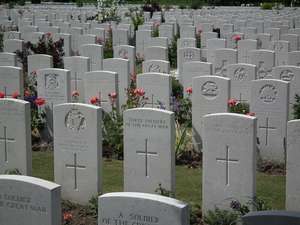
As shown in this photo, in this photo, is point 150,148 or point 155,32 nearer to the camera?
point 150,148

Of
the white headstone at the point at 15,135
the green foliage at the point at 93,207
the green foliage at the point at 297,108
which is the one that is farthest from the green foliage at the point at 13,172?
the green foliage at the point at 297,108

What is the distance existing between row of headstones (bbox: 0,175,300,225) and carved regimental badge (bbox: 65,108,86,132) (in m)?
2.02

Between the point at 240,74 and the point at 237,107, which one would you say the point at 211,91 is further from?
the point at 240,74

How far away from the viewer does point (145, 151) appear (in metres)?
6.89

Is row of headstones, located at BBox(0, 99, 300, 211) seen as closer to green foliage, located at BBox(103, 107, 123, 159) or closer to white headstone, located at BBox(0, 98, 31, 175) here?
white headstone, located at BBox(0, 98, 31, 175)

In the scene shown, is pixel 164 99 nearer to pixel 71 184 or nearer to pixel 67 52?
pixel 71 184

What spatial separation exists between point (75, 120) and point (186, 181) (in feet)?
5.97

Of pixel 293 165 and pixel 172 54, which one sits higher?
pixel 172 54

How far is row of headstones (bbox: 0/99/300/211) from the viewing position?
6520 mm

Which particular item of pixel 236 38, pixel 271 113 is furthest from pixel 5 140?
pixel 236 38

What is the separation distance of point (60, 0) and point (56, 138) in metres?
44.2

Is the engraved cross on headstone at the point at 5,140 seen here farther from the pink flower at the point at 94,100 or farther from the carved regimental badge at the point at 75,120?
the pink flower at the point at 94,100

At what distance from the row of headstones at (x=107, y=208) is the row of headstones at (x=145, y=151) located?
6.27ft

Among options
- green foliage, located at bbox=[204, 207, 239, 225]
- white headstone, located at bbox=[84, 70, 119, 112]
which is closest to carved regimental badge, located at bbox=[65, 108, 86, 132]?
green foliage, located at bbox=[204, 207, 239, 225]
